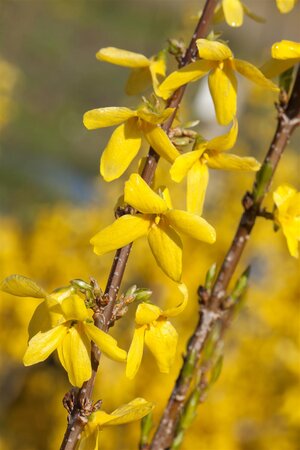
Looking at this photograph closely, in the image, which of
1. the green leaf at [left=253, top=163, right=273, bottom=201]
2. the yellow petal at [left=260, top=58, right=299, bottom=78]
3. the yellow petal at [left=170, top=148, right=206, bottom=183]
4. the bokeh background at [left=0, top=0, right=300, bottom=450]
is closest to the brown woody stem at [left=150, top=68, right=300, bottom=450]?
the green leaf at [left=253, top=163, right=273, bottom=201]

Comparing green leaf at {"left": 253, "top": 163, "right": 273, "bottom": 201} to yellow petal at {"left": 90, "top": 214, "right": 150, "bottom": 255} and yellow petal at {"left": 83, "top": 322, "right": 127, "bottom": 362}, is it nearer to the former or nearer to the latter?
yellow petal at {"left": 90, "top": 214, "right": 150, "bottom": 255}

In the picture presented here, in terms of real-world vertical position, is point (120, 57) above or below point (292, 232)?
above

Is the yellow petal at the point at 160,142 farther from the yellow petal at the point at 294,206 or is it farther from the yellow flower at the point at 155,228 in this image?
the yellow petal at the point at 294,206

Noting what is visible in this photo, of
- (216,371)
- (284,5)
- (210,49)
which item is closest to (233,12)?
(284,5)

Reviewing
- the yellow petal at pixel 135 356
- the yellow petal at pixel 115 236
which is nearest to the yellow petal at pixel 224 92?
the yellow petal at pixel 115 236

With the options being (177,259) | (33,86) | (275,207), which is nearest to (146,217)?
(177,259)

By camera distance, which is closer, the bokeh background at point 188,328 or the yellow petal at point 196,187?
the yellow petal at point 196,187

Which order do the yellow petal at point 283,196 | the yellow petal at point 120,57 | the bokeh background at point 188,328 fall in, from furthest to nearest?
the bokeh background at point 188,328 < the yellow petal at point 283,196 < the yellow petal at point 120,57

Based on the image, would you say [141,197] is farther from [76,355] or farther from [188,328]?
[188,328]
